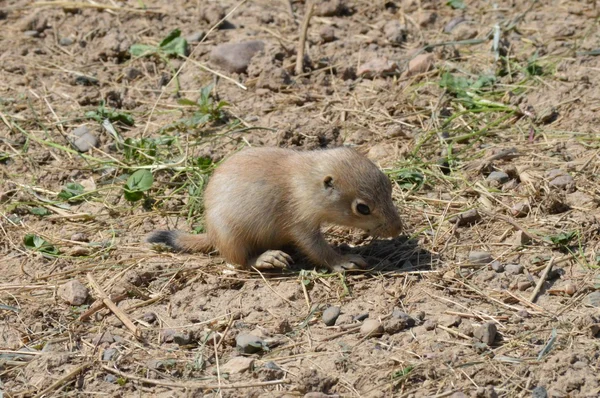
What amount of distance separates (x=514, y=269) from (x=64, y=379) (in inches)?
119

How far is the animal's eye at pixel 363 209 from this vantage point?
6.37m

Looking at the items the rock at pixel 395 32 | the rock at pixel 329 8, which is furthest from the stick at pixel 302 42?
the rock at pixel 395 32

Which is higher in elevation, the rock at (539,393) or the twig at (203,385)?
the rock at (539,393)

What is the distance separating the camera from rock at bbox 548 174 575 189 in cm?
693

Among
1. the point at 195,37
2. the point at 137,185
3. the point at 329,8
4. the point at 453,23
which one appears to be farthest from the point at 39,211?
the point at 453,23

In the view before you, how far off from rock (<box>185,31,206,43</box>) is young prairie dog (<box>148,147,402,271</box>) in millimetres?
3104

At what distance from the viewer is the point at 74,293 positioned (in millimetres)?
6066

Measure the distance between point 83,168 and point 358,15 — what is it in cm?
364

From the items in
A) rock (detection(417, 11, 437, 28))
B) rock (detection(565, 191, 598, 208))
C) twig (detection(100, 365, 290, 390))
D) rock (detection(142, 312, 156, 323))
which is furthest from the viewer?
rock (detection(417, 11, 437, 28))

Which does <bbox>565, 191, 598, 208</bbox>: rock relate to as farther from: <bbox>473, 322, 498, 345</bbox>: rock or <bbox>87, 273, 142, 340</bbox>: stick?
<bbox>87, 273, 142, 340</bbox>: stick

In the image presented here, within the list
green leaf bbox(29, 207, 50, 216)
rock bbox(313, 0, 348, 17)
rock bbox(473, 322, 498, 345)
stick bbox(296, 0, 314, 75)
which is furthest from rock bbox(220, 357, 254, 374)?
rock bbox(313, 0, 348, 17)

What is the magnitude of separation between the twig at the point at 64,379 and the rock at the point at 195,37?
185 inches

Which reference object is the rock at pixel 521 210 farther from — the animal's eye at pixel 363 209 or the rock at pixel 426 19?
the rock at pixel 426 19

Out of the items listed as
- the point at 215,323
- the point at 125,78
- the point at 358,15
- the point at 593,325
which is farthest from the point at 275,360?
the point at 358,15
